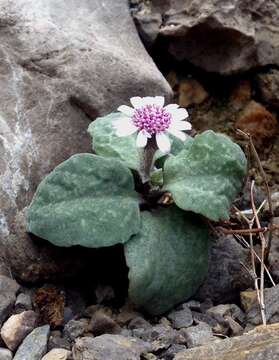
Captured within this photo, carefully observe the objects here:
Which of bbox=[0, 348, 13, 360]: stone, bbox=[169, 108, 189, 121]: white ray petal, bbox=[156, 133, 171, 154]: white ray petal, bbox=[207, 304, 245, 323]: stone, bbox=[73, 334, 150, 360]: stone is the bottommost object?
bbox=[0, 348, 13, 360]: stone

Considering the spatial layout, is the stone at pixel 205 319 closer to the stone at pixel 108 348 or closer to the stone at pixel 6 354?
the stone at pixel 108 348

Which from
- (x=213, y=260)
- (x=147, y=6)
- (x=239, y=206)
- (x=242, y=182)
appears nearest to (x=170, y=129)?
(x=242, y=182)

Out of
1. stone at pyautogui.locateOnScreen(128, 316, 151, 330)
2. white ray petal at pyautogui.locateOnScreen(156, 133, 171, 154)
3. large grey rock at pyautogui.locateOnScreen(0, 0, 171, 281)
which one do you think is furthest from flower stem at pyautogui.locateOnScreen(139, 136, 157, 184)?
stone at pyautogui.locateOnScreen(128, 316, 151, 330)

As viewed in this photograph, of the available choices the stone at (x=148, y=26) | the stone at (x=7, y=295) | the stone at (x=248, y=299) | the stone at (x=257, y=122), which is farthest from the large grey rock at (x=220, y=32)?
the stone at (x=7, y=295)

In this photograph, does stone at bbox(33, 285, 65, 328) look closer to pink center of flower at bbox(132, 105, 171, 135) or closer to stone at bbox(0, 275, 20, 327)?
stone at bbox(0, 275, 20, 327)

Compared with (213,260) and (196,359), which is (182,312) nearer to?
(213,260)

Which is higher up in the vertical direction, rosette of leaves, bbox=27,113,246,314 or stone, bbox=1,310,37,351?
rosette of leaves, bbox=27,113,246,314
